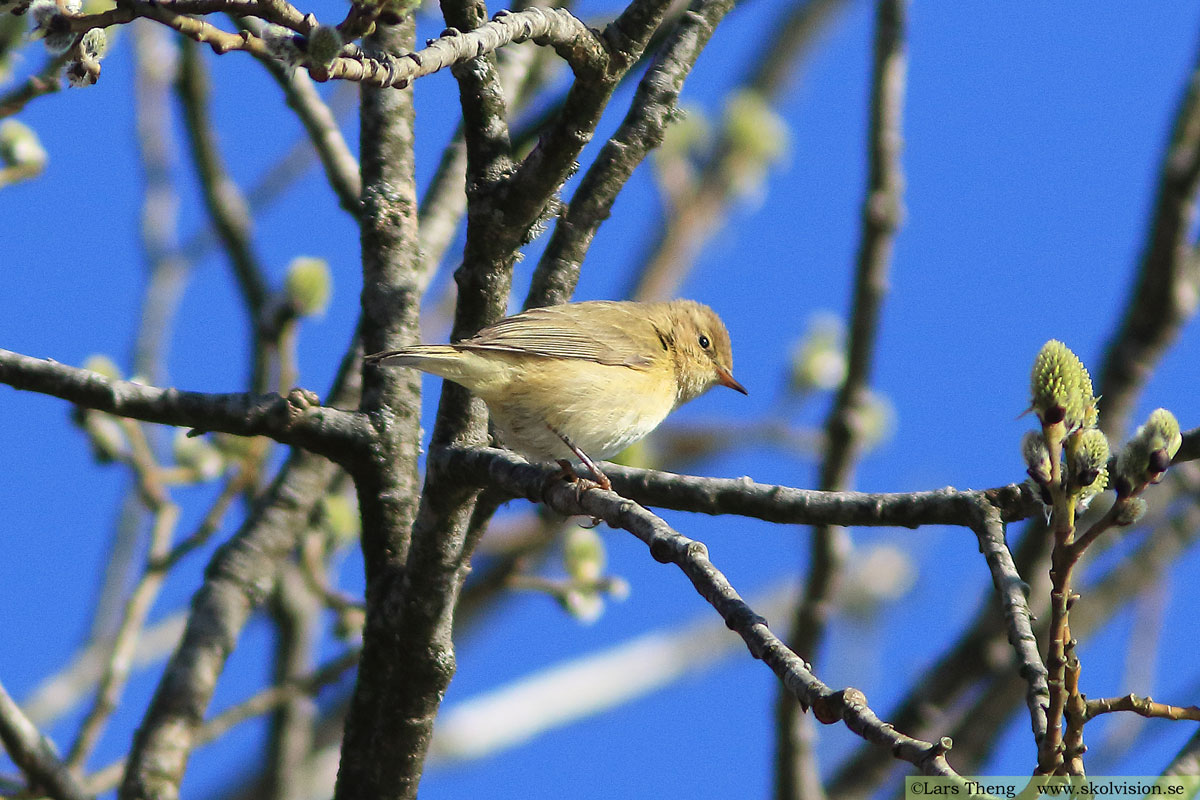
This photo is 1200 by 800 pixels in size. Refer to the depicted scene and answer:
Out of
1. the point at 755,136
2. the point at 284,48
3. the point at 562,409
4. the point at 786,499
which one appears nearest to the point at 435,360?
the point at 562,409

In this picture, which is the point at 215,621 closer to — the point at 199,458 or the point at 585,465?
the point at 199,458

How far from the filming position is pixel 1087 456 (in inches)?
67.6

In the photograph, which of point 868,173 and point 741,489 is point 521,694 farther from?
point 741,489

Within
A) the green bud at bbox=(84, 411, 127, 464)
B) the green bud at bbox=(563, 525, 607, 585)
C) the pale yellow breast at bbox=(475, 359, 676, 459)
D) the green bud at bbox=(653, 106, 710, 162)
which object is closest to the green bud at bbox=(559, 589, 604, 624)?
the green bud at bbox=(563, 525, 607, 585)

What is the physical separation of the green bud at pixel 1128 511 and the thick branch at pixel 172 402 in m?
1.86

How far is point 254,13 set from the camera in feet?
6.18

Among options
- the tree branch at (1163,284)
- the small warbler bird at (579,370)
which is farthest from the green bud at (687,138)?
the tree branch at (1163,284)

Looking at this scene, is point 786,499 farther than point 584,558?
No

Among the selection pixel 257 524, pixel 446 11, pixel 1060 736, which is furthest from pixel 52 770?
pixel 1060 736

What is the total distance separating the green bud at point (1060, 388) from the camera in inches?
67.9

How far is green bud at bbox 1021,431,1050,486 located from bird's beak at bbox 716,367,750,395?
147 inches

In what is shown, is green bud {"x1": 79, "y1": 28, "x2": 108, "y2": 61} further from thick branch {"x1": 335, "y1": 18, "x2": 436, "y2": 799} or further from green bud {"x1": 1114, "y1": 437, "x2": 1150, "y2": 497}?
green bud {"x1": 1114, "y1": 437, "x2": 1150, "y2": 497}

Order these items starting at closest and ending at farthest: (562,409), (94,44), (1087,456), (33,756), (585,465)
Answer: (1087,456), (94,44), (33,756), (585,465), (562,409)

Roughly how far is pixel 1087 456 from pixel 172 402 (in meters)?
1.93
